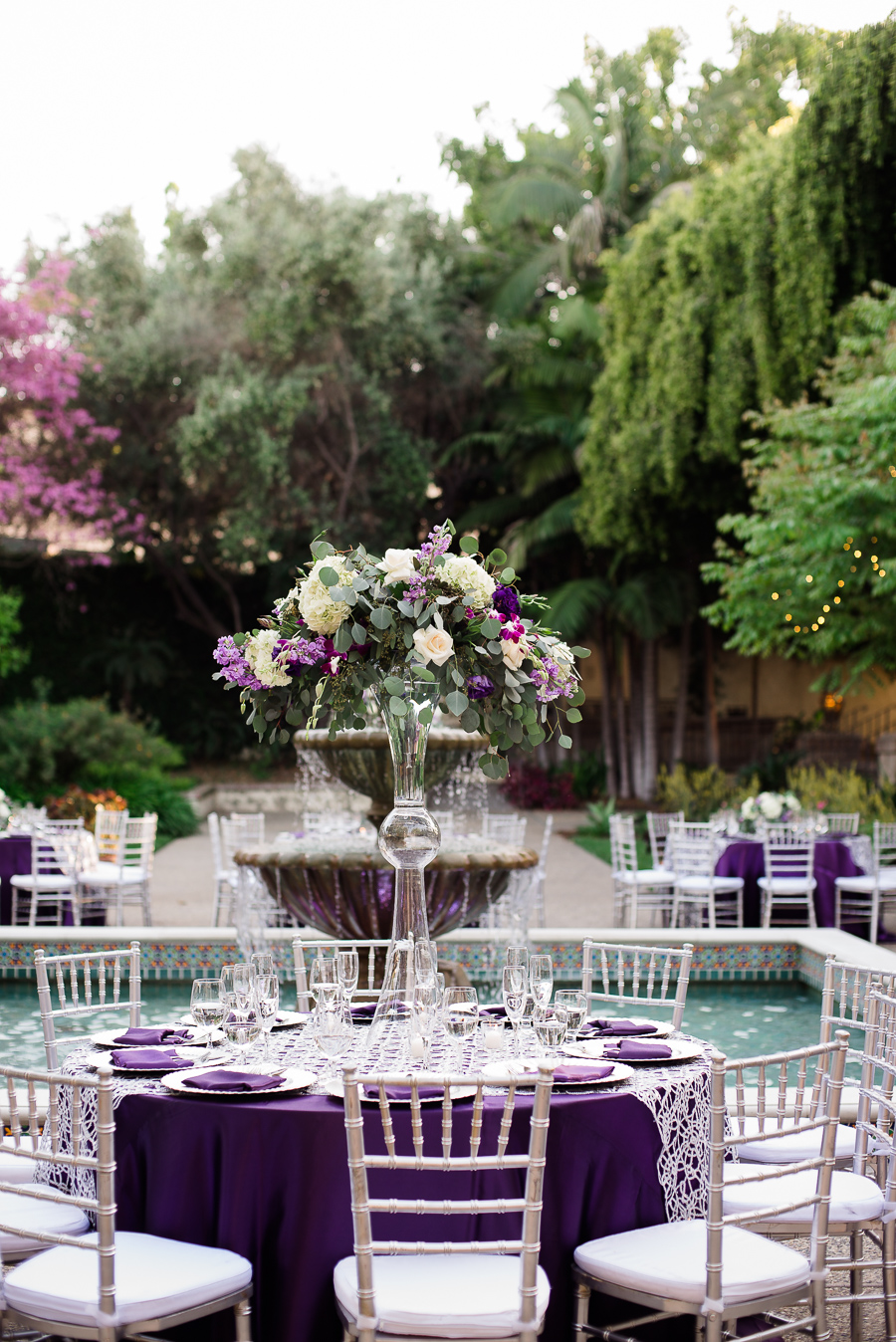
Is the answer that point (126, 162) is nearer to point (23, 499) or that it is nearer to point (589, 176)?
point (23, 499)

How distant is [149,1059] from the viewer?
3.03m

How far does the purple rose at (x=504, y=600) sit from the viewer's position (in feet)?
11.1

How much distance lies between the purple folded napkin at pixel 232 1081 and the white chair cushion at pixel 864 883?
7.05 m

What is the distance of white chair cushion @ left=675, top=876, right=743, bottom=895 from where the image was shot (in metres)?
9.12

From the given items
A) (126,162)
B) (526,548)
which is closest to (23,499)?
(126,162)

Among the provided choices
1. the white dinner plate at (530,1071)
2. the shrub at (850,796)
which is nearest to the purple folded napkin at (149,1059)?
the white dinner plate at (530,1071)

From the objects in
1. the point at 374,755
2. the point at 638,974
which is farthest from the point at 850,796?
the point at 638,974

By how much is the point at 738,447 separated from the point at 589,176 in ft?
24.6

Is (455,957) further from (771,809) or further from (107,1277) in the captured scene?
(107,1277)

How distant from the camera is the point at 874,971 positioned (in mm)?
3496

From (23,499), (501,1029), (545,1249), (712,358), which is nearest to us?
(545,1249)

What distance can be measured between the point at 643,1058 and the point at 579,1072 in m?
0.26

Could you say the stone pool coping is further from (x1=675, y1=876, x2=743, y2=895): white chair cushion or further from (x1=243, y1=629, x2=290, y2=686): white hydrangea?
(x1=243, y1=629, x2=290, y2=686): white hydrangea

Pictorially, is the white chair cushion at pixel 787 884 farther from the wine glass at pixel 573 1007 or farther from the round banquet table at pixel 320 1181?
the round banquet table at pixel 320 1181
